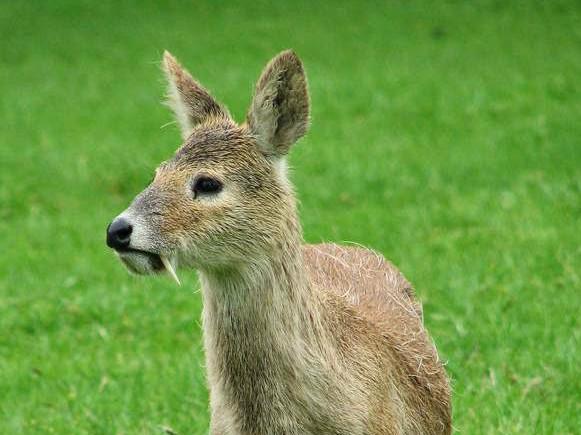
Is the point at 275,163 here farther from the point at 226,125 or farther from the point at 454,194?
the point at 454,194

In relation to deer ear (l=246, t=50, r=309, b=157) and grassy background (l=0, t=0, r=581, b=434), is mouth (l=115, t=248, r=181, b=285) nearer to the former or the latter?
deer ear (l=246, t=50, r=309, b=157)

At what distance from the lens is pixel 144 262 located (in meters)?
3.66

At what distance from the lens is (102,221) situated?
988 centimetres

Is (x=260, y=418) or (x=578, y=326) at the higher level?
(x=260, y=418)

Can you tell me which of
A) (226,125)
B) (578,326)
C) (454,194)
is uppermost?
(226,125)

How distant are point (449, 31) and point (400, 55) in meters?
1.75

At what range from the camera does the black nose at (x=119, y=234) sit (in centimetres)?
358

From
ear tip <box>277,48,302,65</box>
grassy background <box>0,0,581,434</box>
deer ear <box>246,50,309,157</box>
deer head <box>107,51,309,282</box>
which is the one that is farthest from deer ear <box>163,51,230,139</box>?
grassy background <box>0,0,581,434</box>

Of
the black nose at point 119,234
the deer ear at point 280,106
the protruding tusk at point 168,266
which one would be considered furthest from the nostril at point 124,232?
the deer ear at point 280,106

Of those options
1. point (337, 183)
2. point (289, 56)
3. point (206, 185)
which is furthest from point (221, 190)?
point (337, 183)

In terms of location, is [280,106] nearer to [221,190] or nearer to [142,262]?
[221,190]

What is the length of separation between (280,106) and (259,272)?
608 millimetres

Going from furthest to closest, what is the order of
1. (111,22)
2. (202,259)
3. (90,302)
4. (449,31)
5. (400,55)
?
(111,22), (449,31), (400,55), (90,302), (202,259)

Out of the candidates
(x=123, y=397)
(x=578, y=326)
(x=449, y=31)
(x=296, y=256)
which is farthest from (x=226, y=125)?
(x=449, y=31)
